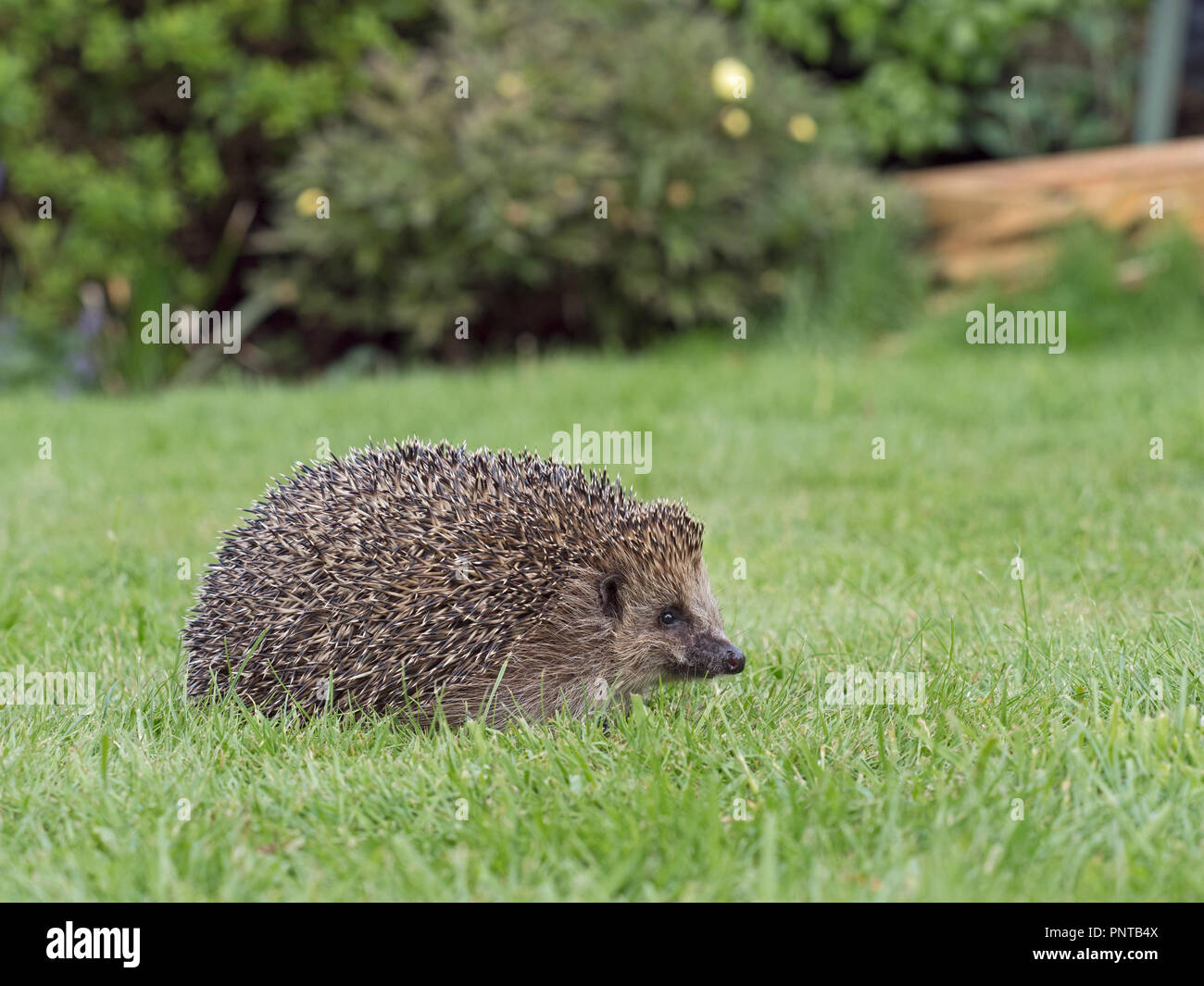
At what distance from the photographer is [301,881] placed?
9.94 feet

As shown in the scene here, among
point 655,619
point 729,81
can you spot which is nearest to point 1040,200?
point 729,81

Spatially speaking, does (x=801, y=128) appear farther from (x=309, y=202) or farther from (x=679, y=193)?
(x=309, y=202)

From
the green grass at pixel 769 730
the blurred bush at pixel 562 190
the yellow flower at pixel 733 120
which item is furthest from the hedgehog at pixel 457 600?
the yellow flower at pixel 733 120

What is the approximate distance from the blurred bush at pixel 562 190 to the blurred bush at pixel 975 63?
47.0 inches

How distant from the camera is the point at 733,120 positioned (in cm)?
1120

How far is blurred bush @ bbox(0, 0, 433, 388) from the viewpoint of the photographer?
11.2 meters

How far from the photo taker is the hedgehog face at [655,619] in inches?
173

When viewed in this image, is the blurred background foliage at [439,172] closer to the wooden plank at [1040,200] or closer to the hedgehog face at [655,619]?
the wooden plank at [1040,200]

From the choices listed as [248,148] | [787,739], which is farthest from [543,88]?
[787,739]

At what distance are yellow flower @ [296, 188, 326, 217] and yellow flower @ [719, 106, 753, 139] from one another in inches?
129

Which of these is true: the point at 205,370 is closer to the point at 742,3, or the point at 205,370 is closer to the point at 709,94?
the point at 709,94

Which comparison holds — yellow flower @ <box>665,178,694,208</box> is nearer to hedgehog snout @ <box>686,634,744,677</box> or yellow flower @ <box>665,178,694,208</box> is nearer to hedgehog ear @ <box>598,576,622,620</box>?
hedgehog ear @ <box>598,576,622,620</box>

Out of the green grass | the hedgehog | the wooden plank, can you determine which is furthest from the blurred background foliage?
the hedgehog

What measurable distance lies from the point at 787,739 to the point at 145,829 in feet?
5.41
